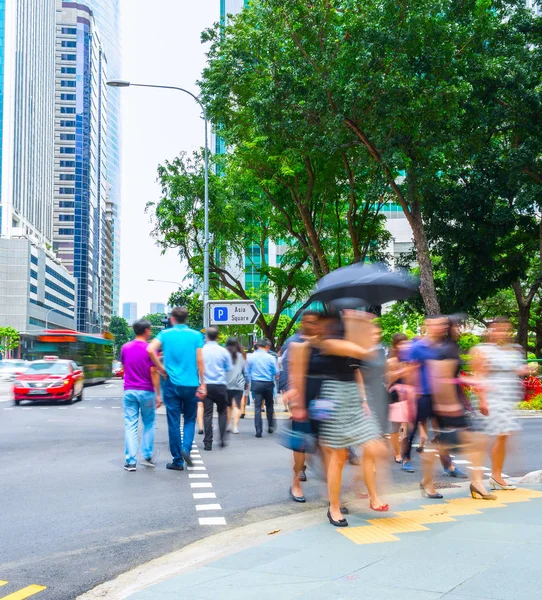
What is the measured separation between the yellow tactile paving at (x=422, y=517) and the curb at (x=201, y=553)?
48 centimetres

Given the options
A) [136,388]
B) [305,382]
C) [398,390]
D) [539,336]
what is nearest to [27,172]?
[539,336]

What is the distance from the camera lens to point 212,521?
256 inches

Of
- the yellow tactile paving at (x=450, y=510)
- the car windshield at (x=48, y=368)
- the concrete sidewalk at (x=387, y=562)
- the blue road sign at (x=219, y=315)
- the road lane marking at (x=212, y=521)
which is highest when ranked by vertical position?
the blue road sign at (x=219, y=315)

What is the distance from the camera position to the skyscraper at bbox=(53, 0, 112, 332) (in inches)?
5792

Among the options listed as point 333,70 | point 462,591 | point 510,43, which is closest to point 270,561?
point 462,591

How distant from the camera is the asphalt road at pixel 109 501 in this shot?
5.20m

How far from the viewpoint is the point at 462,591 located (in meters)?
4.02

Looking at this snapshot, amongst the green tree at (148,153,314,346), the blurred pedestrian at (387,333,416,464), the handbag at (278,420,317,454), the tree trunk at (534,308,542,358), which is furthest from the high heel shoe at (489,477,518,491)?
the tree trunk at (534,308,542,358)

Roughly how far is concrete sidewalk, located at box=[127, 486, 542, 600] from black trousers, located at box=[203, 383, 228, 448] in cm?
497

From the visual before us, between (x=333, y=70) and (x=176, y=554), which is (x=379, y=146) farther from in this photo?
(x=176, y=554)

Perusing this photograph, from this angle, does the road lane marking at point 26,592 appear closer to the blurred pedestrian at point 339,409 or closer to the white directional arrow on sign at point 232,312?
the blurred pedestrian at point 339,409

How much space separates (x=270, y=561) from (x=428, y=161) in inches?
767

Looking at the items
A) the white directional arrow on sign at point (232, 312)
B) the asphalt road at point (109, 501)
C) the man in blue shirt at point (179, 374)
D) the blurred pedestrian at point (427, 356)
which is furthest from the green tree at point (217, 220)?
the blurred pedestrian at point (427, 356)

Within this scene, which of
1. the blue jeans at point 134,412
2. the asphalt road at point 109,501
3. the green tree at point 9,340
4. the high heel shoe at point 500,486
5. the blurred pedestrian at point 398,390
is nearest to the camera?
the asphalt road at point 109,501
